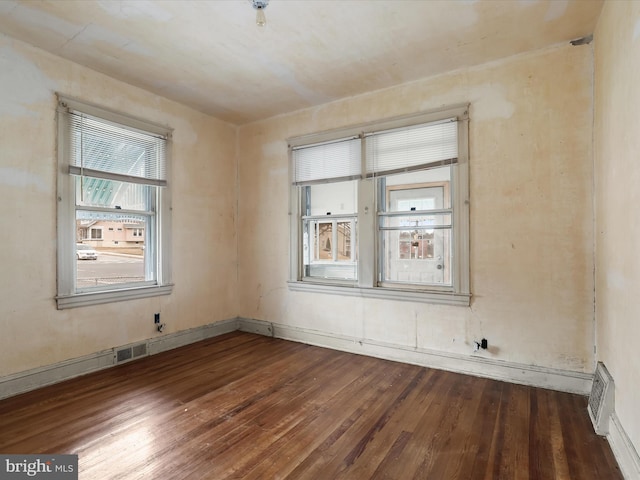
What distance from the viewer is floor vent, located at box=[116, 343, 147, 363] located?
12.1 ft

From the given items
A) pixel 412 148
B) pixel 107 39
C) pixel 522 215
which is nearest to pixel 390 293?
pixel 522 215

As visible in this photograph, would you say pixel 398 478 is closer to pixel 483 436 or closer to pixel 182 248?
pixel 483 436

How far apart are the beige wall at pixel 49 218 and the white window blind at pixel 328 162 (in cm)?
134

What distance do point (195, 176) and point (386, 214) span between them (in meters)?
2.52

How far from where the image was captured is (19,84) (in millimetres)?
2982

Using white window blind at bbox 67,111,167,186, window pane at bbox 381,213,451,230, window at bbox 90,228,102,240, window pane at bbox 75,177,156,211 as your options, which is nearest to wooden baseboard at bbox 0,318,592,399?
window at bbox 90,228,102,240

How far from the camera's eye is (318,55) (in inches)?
126

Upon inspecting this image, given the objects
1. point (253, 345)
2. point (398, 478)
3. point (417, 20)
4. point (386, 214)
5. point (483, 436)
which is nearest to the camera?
point (398, 478)

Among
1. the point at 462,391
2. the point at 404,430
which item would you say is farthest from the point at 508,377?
the point at 404,430

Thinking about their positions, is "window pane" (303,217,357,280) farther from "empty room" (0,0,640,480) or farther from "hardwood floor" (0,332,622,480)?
"hardwood floor" (0,332,622,480)

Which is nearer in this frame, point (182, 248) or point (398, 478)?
point (398, 478)

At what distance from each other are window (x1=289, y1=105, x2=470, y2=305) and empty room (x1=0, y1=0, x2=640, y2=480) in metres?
0.03

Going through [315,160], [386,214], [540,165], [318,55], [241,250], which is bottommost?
[241,250]

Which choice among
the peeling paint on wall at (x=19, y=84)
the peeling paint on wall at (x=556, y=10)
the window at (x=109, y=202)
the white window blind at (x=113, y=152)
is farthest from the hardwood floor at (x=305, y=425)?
the peeling paint on wall at (x=556, y=10)
